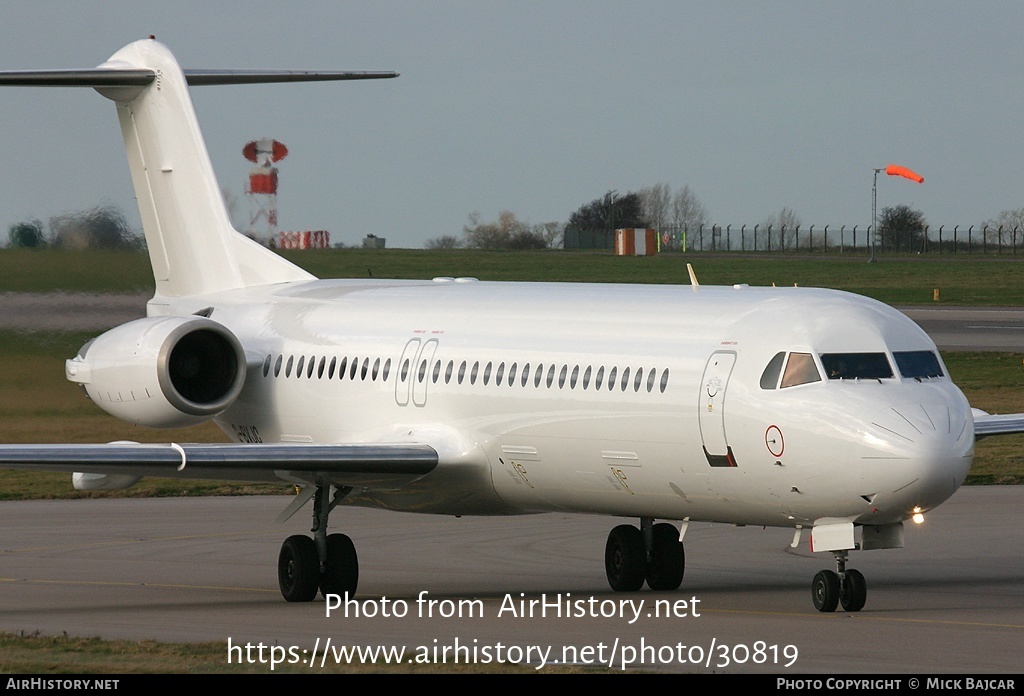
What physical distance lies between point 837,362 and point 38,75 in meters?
11.9

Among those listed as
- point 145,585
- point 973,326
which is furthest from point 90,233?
point 973,326

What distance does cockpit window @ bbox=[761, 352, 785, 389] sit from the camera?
18.0 meters

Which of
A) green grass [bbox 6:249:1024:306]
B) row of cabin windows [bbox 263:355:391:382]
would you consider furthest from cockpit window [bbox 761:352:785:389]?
green grass [bbox 6:249:1024:306]

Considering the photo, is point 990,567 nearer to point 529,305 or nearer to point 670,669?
point 529,305

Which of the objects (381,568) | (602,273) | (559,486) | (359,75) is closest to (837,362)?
(559,486)

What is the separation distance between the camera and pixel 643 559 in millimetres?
21641

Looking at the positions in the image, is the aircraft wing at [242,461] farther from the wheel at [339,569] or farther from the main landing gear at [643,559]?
the main landing gear at [643,559]

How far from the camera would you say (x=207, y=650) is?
16031mm

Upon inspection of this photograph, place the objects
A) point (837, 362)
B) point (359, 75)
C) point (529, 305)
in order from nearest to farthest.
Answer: point (837, 362), point (529, 305), point (359, 75)

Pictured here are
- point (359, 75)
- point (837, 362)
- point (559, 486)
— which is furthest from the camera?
point (359, 75)

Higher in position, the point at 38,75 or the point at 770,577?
the point at 38,75

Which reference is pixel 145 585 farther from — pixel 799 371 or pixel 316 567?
pixel 799 371

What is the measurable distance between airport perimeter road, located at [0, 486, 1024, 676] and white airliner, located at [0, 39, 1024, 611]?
3.21ft

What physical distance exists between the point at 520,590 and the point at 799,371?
5016 millimetres
